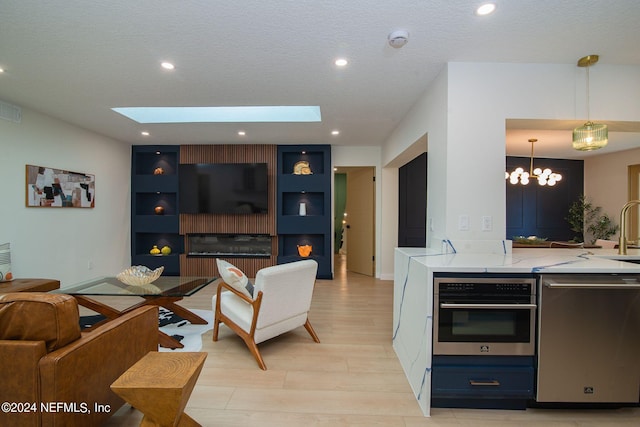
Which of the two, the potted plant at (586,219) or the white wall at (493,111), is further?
the potted plant at (586,219)

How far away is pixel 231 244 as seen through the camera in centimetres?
537

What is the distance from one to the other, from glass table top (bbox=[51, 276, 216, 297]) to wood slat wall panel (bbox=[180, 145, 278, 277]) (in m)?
2.02

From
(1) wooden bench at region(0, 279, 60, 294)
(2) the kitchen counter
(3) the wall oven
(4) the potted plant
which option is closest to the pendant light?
(2) the kitchen counter

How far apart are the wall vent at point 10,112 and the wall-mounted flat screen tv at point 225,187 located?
81.4 inches

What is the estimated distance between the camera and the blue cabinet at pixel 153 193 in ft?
A: 17.0

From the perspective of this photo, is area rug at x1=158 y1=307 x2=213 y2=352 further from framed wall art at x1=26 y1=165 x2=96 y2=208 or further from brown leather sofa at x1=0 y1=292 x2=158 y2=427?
framed wall art at x1=26 y1=165 x2=96 y2=208

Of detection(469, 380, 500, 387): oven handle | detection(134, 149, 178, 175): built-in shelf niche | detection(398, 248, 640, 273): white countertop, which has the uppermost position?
detection(134, 149, 178, 175): built-in shelf niche

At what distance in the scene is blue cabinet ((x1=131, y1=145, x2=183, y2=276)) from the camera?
519 cm

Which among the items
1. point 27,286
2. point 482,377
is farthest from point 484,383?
point 27,286

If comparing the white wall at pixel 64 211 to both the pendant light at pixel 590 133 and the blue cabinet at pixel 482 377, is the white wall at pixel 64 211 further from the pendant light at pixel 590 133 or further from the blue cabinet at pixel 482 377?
the pendant light at pixel 590 133

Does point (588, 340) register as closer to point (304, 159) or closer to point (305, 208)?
point (305, 208)

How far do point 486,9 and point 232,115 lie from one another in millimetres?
3154

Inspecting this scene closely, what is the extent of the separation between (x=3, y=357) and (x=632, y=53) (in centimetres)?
445

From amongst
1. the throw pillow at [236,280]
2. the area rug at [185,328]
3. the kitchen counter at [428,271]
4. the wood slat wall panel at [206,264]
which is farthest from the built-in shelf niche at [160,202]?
the kitchen counter at [428,271]
